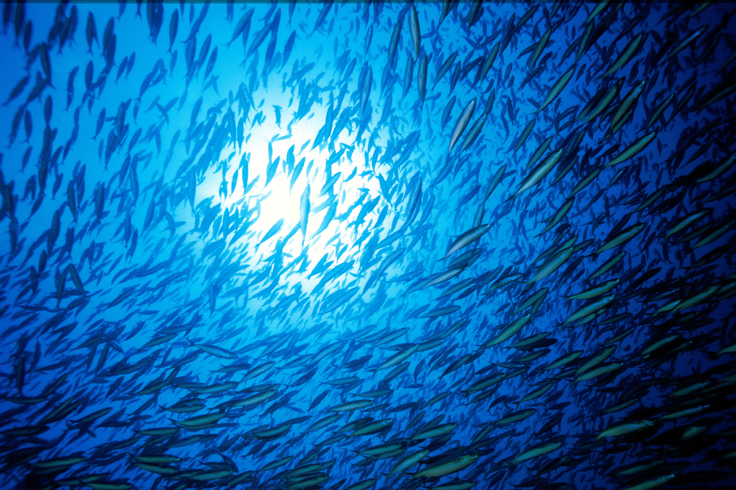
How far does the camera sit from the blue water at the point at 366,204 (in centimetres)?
341

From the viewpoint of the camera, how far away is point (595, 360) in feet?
11.0

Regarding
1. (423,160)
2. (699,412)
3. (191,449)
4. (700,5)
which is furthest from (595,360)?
(191,449)

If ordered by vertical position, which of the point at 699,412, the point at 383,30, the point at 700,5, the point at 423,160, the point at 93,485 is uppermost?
the point at 383,30

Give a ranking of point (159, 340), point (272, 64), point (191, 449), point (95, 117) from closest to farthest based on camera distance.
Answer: point (159, 340) → point (272, 64) → point (95, 117) → point (191, 449)

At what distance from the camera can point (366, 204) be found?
605cm

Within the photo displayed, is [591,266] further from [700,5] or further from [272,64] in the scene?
[272,64]

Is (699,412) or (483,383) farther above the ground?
(483,383)

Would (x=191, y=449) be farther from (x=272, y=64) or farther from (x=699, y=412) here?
(x=699, y=412)

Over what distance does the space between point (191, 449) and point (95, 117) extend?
19805 millimetres

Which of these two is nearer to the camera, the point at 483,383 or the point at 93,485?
the point at 93,485

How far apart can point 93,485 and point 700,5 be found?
937 centimetres

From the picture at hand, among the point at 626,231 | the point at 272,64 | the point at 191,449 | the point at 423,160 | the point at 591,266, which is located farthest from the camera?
the point at 191,449

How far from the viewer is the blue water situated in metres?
3.41

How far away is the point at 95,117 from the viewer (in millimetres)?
6301
